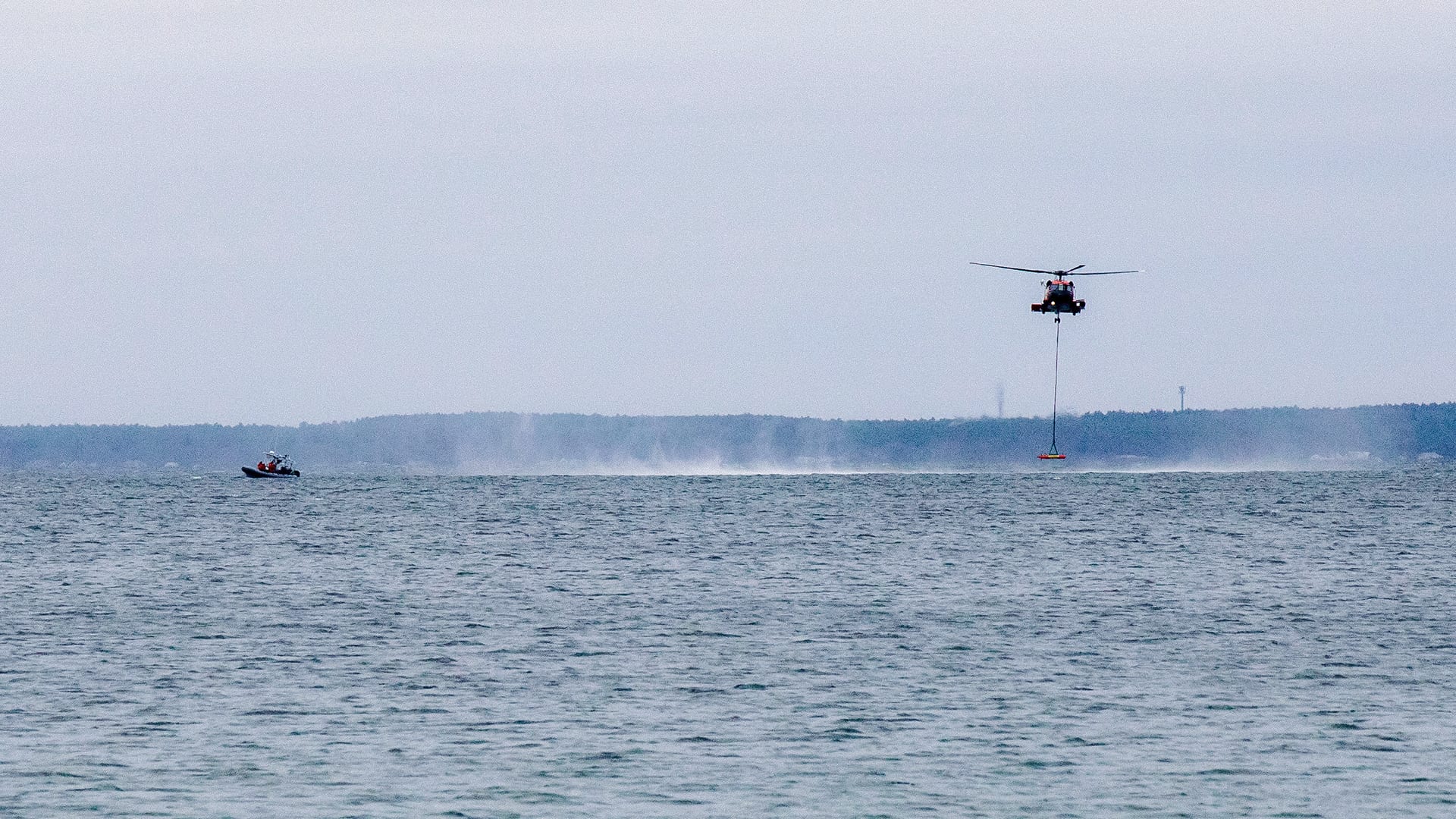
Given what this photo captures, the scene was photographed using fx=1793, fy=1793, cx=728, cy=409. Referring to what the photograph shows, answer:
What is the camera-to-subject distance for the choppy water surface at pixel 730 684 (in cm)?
3089

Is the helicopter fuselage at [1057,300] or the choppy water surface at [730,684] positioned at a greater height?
the helicopter fuselage at [1057,300]

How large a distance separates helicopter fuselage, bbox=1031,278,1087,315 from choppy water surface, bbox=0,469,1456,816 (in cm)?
1358

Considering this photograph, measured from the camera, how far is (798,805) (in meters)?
29.7

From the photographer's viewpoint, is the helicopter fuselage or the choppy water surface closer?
the choppy water surface

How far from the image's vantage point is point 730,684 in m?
43.3

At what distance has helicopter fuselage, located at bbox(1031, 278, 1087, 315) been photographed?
99.8 metres

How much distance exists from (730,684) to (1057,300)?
6161 centimetres

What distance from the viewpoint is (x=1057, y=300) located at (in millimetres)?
100688

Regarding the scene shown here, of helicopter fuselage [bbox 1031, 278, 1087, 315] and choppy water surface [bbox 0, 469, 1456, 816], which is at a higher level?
helicopter fuselage [bbox 1031, 278, 1087, 315]

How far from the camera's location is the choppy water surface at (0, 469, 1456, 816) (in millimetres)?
30891

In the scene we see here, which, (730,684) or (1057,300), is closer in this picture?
(730,684)

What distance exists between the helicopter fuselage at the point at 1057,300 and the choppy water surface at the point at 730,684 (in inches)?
535

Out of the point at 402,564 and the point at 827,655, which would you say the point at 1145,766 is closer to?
the point at 827,655

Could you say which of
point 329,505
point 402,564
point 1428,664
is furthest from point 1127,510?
point 1428,664
